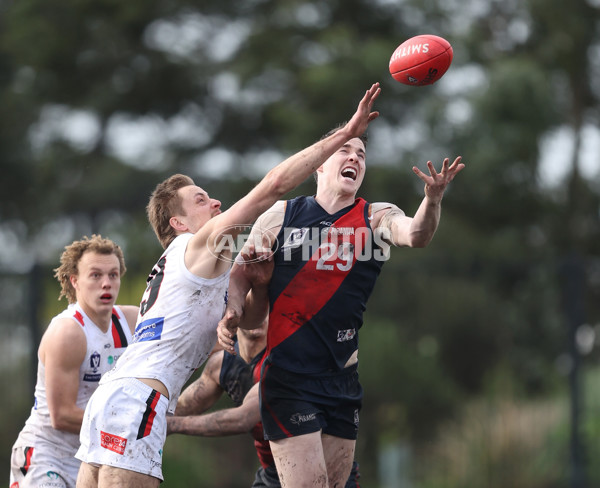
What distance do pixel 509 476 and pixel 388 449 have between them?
1.42 meters

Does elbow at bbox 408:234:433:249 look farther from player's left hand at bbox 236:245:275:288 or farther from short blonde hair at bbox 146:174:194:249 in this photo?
short blonde hair at bbox 146:174:194:249

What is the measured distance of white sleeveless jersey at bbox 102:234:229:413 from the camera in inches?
177

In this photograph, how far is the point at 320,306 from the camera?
4930mm

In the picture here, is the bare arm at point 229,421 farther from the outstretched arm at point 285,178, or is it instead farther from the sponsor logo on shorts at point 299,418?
the outstretched arm at point 285,178

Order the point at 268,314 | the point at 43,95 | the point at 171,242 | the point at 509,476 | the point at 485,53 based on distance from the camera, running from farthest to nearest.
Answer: the point at 43,95, the point at 485,53, the point at 509,476, the point at 268,314, the point at 171,242

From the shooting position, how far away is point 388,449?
10.2 m

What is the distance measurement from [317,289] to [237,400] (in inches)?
50.8

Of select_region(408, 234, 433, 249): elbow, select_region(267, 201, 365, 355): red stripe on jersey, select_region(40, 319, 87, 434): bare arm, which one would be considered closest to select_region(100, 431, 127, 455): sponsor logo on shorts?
select_region(40, 319, 87, 434): bare arm

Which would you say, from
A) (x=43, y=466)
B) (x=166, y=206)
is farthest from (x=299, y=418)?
(x=43, y=466)

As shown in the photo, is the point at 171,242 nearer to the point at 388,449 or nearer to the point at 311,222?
the point at 311,222

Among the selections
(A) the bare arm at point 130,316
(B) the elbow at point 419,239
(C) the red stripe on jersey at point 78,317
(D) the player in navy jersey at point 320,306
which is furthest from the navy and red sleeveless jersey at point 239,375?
(B) the elbow at point 419,239

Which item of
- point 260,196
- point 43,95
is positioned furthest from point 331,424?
point 43,95

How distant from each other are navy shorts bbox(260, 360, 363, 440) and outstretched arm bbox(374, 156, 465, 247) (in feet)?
2.92

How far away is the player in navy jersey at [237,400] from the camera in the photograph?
5309 mm
